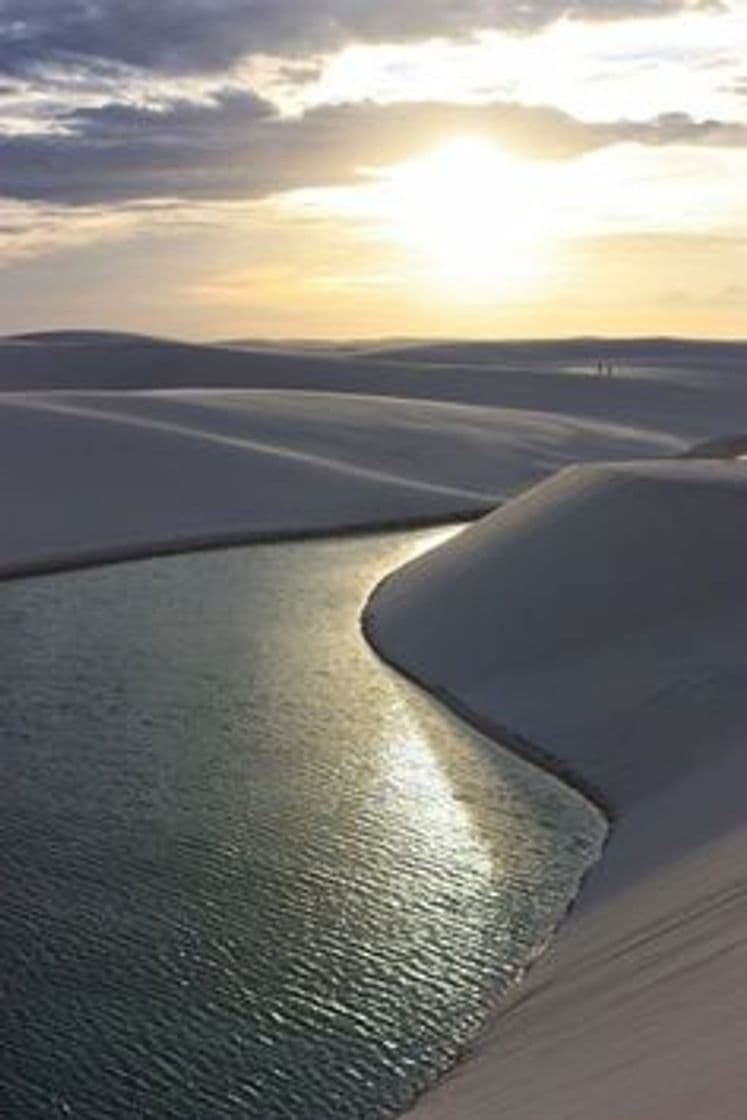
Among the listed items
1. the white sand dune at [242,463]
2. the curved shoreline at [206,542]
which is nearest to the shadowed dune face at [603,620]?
the curved shoreline at [206,542]

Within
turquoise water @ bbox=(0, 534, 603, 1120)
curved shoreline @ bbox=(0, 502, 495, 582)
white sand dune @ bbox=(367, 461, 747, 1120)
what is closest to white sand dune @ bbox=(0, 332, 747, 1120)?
white sand dune @ bbox=(367, 461, 747, 1120)

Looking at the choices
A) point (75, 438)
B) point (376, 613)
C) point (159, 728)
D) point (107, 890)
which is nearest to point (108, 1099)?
point (107, 890)

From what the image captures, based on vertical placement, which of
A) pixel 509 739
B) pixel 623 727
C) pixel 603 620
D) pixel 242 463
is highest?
pixel 242 463

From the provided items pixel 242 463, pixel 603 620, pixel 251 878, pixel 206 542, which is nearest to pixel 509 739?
pixel 603 620

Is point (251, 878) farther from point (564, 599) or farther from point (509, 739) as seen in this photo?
point (564, 599)

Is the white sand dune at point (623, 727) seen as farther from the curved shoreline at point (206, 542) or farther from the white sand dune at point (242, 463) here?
the white sand dune at point (242, 463)

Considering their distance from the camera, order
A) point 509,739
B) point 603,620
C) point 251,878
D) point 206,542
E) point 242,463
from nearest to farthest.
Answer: point 251,878
point 509,739
point 603,620
point 206,542
point 242,463
